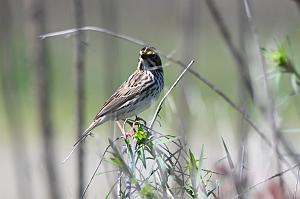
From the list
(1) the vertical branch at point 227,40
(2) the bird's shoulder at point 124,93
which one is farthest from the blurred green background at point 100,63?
(1) the vertical branch at point 227,40

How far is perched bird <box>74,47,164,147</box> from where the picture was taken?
188 inches

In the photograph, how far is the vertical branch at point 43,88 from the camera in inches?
207

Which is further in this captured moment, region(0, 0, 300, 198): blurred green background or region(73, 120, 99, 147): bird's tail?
region(0, 0, 300, 198): blurred green background

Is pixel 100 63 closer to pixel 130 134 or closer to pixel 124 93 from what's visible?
pixel 124 93

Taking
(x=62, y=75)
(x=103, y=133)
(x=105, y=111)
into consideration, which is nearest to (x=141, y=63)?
(x=105, y=111)

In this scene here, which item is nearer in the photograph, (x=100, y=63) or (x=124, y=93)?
(x=124, y=93)

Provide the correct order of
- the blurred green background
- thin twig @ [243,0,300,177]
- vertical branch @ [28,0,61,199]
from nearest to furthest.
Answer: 1. thin twig @ [243,0,300,177]
2. vertical branch @ [28,0,61,199]
3. the blurred green background

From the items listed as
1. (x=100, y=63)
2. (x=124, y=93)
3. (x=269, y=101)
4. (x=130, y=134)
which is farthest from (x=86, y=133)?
(x=100, y=63)

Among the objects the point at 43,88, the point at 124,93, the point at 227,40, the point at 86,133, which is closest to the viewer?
the point at 227,40

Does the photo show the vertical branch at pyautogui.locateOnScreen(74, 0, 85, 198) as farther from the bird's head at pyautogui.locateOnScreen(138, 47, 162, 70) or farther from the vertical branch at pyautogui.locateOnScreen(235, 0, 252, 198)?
the vertical branch at pyautogui.locateOnScreen(235, 0, 252, 198)

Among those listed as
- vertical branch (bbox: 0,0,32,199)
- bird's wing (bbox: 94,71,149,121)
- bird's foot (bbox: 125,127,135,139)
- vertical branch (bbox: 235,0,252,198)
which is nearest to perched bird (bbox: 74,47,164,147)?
bird's wing (bbox: 94,71,149,121)

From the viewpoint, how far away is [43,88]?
5395 mm

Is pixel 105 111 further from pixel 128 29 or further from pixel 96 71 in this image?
pixel 128 29

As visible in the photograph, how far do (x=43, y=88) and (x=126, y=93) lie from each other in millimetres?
530
